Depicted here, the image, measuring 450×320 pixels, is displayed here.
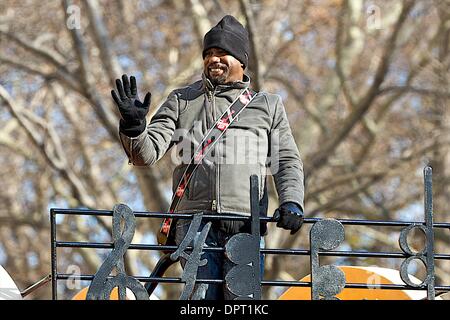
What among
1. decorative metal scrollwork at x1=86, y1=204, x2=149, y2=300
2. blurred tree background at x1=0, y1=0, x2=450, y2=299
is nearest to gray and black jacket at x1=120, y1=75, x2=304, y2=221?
decorative metal scrollwork at x1=86, y1=204, x2=149, y2=300

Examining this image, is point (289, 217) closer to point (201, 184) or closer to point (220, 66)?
point (201, 184)

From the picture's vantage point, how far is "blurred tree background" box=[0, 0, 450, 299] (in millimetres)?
15594

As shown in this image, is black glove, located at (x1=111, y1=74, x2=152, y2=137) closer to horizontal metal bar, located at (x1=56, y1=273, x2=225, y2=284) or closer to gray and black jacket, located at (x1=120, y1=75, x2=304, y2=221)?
gray and black jacket, located at (x1=120, y1=75, x2=304, y2=221)

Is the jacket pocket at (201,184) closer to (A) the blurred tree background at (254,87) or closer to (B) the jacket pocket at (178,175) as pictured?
(B) the jacket pocket at (178,175)

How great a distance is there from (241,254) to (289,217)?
0.36 metres

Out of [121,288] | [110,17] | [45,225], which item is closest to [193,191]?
[121,288]

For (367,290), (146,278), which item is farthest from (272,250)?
(367,290)

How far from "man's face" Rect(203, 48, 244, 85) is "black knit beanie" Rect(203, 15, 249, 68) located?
26 mm

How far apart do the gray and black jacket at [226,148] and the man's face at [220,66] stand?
34 millimetres

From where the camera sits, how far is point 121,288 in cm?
603

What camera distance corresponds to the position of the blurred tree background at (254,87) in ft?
51.2

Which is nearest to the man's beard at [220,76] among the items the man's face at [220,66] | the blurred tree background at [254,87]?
the man's face at [220,66]

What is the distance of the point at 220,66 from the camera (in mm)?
6805
